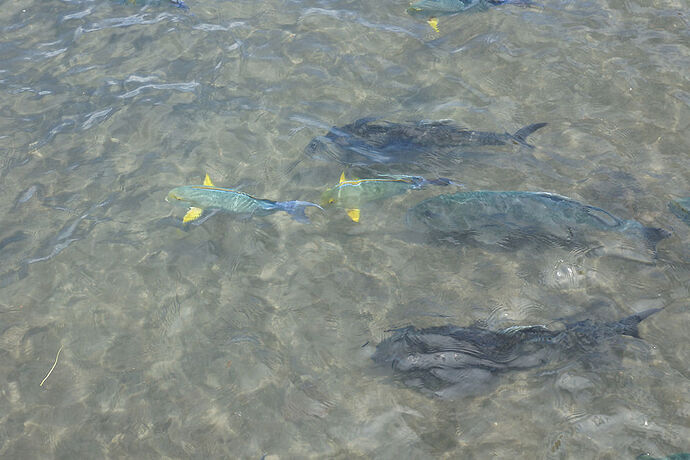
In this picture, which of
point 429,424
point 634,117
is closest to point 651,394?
point 429,424

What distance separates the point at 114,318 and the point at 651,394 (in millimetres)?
5006

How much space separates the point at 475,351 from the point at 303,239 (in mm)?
2283

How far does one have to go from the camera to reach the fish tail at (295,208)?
558 cm

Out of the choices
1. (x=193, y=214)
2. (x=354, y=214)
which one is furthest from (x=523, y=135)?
(x=193, y=214)

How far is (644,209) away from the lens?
571 centimetres

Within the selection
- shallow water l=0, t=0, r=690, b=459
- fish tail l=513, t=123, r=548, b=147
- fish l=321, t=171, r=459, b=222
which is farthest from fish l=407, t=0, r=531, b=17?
fish l=321, t=171, r=459, b=222

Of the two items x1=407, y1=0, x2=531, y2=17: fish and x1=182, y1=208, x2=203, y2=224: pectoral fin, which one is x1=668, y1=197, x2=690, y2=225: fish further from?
x1=182, y1=208, x2=203, y2=224: pectoral fin

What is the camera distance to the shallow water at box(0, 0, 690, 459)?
4418mm

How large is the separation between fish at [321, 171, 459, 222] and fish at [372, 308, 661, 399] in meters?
1.54

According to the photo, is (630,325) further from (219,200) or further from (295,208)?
(219,200)

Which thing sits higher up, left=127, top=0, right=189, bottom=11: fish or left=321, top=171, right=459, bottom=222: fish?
left=127, top=0, right=189, bottom=11: fish

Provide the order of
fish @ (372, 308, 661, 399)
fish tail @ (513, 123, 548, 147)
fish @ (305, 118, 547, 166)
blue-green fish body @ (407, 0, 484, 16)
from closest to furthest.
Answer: fish @ (372, 308, 661, 399) < fish @ (305, 118, 547, 166) < fish tail @ (513, 123, 548, 147) < blue-green fish body @ (407, 0, 484, 16)

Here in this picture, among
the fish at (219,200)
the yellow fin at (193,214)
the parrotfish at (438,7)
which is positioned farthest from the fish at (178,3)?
the yellow fin at (193,214)

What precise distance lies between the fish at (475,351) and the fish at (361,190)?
1539mm
